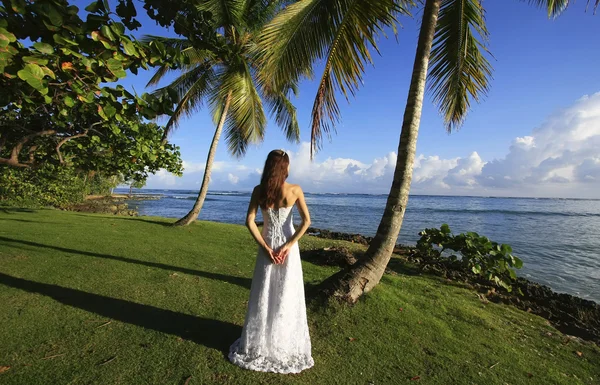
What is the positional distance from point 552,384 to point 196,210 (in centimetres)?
1121

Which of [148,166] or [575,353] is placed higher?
[148,166]

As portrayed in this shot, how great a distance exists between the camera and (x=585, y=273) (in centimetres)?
1031

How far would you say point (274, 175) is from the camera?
10.3ft

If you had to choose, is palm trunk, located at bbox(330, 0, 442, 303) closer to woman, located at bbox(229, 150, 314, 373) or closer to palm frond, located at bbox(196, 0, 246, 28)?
woman, located at bbox(229, 150, 314, 373)

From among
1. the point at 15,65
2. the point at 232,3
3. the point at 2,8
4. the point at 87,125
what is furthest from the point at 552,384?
the point at 232,3

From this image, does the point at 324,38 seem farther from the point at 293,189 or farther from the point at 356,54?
the point at 293,189

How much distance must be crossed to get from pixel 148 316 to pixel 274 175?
2.71m

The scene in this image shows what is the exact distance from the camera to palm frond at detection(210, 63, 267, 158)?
10555 millimetres

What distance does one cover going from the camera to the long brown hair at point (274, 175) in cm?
313

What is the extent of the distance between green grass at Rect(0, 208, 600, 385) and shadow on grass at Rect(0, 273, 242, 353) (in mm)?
13

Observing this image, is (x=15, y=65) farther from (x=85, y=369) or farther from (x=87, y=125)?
(x=87, y=125)

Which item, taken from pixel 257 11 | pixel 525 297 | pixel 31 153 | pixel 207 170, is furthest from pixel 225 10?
pixel 525 297

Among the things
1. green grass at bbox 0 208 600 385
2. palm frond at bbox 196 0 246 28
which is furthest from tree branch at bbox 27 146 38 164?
palm frond at bbox 196 0 246 28

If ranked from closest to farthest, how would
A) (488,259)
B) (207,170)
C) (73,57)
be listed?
(73,57), (488,259), (207,170)
